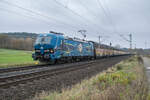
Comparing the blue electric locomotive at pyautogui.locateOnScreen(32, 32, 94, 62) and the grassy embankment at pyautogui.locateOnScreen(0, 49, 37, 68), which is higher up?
the blue electric locomotive at pyautogui.locateOnScreen(32, 32, 94, 62)

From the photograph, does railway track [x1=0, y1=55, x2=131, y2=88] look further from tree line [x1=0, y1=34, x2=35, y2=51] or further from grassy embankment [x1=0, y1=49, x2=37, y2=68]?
tree line [x1=0, y1=34, x2=35, y2=51]

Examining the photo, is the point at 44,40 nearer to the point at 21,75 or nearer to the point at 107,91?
the point at 21,75

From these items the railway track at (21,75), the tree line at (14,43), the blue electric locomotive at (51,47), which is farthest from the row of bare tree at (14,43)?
the railway track at (21,75)

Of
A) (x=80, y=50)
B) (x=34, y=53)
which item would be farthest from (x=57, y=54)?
(x=80, y=50)

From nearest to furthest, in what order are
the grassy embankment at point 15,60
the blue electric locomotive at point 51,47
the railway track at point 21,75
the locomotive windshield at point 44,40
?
1. the railway track at point 21,75
2. the blue electric locomotive at point 51,47
3. the locomotive windshield at point 44,40
4. the grassy embankment at point 15,60

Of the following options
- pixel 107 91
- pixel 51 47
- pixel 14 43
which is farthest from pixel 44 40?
pixel 14 43

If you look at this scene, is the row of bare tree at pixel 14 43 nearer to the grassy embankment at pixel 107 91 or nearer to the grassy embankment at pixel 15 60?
the grassy embankment at pixel 15 60

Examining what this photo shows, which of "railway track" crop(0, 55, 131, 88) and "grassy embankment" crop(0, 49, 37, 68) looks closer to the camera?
"railway track" crop(0, 55, 131, 88)

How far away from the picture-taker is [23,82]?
25.3ft

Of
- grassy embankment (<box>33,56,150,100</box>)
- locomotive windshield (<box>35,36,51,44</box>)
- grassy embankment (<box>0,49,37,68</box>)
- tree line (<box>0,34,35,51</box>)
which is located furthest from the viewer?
tree line (<box>0,34,35,51</box>)

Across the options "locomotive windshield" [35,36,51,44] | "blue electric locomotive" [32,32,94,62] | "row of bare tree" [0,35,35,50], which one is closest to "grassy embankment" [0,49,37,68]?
"blue electric locomotive" [32,32,94,62]

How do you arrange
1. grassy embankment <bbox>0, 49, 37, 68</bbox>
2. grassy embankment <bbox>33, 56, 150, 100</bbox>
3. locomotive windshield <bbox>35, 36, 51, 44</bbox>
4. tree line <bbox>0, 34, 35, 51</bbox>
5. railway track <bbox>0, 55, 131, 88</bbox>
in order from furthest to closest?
tree line <bbox>0, 34, 35, 51</bbox> → grassy embankment <bbox>0, 49, 37, 68</bbox> → locomotive windshield <bbox>35, 36, 51, 44</bbox> → railway track <bbox>0, 55, 131, 88</bbox> → grassy embankment <bbox>33, 56, 150, 100</bbox>

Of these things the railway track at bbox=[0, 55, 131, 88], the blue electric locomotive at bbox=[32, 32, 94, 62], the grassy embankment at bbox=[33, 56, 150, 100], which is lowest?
the railway track at bbox=[0, 55, 131, 88]

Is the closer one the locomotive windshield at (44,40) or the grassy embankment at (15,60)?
the locomotive windshield at (44,40)
